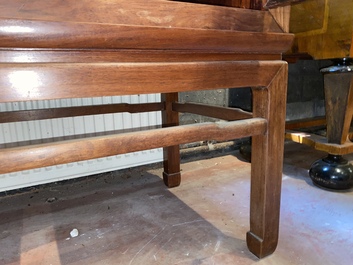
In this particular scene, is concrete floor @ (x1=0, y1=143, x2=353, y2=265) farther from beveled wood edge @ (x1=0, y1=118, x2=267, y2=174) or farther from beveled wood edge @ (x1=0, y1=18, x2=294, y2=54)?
beveled wood edge @ (x1=0, y1=18, x2=294, y2=54)

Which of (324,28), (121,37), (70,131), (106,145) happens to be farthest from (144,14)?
(324,28)

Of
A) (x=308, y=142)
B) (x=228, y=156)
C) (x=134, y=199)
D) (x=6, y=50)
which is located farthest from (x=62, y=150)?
(x=228, y=156)

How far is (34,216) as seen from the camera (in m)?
1.11

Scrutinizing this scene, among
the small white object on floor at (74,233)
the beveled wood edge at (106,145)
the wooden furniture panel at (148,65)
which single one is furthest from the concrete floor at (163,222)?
the beveled wood edge at (106,145)

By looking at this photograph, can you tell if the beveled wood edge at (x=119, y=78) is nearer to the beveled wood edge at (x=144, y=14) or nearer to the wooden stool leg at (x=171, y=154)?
the beveled wood edge at (x=144, y=14)

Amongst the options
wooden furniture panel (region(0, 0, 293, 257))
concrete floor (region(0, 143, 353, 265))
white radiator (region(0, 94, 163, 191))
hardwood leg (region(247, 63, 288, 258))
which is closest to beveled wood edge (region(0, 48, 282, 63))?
wooden furniture panel (region(0, 0, 293, 257))

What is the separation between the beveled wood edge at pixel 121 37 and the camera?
1.49 ft

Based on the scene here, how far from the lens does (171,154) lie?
4.33ft

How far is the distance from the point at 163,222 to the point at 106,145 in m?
0.58

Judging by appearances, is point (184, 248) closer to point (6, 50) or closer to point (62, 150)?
point (62, 150)

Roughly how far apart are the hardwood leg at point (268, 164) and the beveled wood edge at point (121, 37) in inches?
4.8

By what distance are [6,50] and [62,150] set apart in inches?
7.6

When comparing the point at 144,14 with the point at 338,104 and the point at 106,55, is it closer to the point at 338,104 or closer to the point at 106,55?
the point at 106,55

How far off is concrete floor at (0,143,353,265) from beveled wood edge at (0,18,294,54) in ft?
2.02
